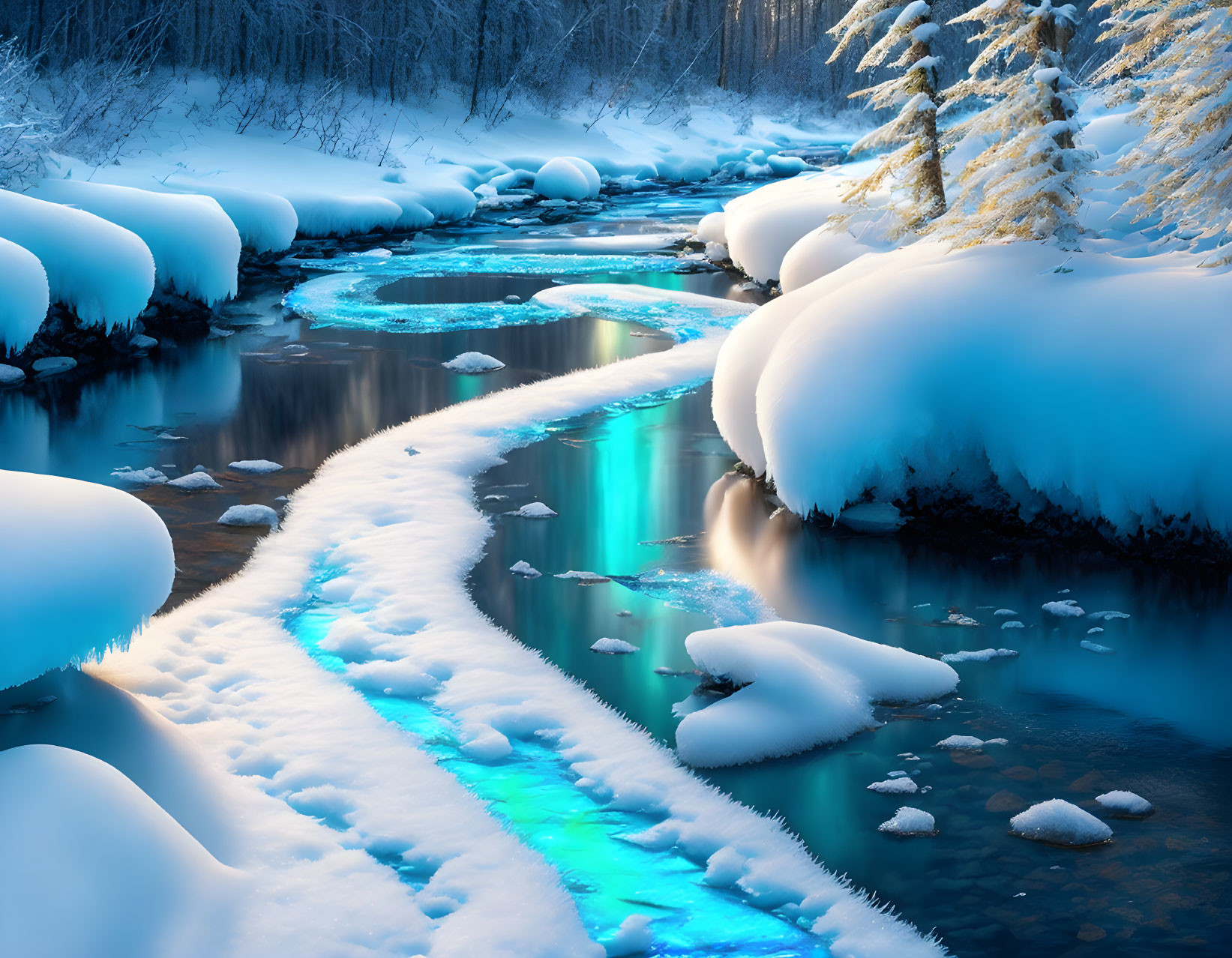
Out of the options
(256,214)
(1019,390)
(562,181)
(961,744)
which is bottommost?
(961,744)

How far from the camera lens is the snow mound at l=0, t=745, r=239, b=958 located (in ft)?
10.9

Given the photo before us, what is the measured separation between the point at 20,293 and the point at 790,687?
840 cm

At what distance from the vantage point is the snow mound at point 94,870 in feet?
10.9

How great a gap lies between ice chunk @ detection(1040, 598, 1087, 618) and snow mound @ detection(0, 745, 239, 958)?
4.57 meters

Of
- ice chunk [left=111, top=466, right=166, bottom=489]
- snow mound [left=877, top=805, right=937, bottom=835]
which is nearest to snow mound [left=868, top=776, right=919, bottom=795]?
snow mound [left=877, top=805, right=937, bottom=835]

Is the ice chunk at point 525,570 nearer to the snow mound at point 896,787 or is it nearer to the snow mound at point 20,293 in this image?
the snow mound at point 896,787

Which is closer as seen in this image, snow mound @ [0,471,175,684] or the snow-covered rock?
snow mound @ [0,471,175,684]

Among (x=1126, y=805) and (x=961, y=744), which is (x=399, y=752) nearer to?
(x=961, y=744)

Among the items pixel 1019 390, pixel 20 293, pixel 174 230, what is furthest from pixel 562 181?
pixel 1019 390

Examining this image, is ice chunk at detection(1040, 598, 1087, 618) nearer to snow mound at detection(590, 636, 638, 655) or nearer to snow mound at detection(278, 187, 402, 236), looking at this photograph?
snow mound at detection(590, 636, 638, 655)

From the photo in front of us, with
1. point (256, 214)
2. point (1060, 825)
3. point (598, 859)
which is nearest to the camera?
point (598, 859)

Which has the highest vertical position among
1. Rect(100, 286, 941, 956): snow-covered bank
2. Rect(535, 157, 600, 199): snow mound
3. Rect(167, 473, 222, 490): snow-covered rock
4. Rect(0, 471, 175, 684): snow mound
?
Rect(535, 157, 600, 199): snow mound

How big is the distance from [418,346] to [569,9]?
31525 mm

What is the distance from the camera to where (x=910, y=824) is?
14.9 feet
